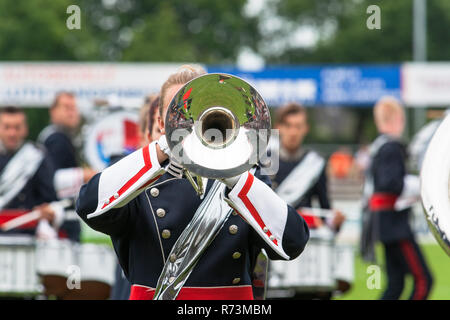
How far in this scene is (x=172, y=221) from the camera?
2814mm

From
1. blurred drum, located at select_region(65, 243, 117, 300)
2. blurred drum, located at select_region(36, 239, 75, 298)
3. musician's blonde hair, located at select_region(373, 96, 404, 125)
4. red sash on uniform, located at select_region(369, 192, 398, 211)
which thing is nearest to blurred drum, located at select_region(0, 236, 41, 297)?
blurred drum, located at select_region(36, 239, 75, 298)

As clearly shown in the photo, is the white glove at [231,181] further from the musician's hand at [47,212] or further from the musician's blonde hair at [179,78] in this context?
the musician's hand at [47,212]

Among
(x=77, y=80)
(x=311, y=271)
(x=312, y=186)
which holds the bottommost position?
(x=311, y=271)

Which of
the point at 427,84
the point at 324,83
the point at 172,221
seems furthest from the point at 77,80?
the point at 172,221

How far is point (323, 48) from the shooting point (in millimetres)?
44938

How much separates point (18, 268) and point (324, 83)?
1342 cm

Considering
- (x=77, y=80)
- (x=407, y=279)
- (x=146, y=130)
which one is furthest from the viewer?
(x=77, y=80)

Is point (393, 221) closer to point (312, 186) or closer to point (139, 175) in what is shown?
point (312, 186)

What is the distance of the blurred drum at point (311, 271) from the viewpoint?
735cm

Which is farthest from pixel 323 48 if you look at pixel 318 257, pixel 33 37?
pixel 318 257

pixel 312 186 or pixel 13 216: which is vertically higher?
pixel 312 186
